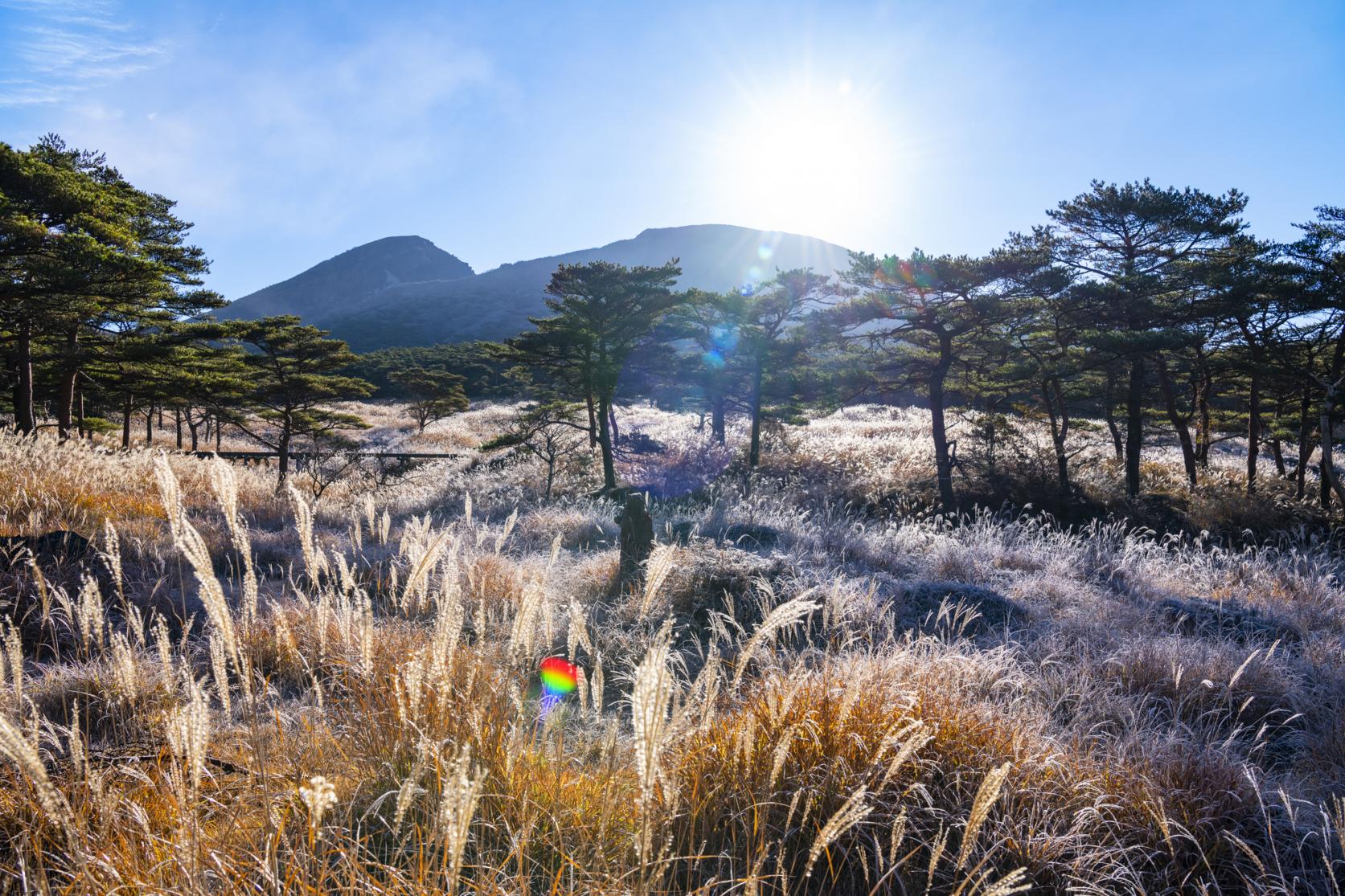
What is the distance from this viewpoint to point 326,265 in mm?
153125

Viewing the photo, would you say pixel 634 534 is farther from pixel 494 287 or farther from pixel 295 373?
pixel 494 287

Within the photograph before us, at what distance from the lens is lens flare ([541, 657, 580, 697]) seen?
12.8ft

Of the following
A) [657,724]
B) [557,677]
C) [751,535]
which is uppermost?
[657,724]

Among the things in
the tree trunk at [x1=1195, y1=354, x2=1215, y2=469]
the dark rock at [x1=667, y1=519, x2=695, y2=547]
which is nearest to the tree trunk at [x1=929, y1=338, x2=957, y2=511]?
the tree trunk at [x1=1195, y1=354, x2=1215, y2=469]

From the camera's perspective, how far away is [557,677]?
14.0 ft

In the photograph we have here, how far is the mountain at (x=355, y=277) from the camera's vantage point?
13843 centimetres

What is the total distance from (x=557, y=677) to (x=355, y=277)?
16727cm

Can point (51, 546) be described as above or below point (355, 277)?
below

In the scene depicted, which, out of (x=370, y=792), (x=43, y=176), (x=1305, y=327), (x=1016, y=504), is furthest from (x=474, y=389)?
(x=370, y=792)

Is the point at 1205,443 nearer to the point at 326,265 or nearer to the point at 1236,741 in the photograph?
the point at 1236,741

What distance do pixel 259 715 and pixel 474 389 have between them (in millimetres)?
52585

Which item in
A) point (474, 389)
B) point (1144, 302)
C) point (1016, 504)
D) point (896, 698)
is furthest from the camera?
point (474, 389)

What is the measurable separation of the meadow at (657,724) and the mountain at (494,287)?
2800 inches

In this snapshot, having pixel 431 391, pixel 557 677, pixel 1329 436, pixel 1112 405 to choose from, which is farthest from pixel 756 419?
pixel 431 391
